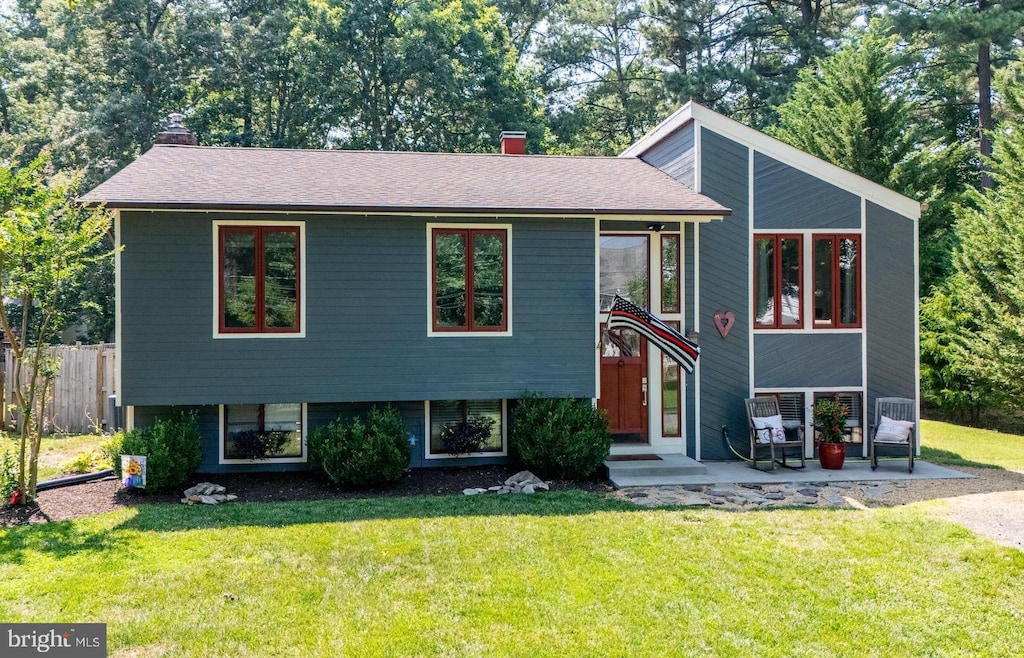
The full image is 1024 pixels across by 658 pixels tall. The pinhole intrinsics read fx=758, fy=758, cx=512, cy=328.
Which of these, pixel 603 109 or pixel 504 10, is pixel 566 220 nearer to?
pixel 603 109

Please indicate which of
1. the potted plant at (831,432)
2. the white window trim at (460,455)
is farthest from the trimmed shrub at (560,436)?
the potted plant at (831,432)

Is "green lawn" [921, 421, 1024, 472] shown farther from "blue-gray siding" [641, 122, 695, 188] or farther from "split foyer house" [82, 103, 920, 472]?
"blue-gray siding" [641, 122, 695, 188]

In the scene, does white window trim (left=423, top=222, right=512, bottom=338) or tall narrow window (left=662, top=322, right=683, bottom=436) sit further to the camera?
tall narrow window (left=662, top=322, right=683, bottom=436)


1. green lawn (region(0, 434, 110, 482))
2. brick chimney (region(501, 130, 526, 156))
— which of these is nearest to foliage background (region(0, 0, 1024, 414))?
green lawn (region(0, 434, 110, 482))

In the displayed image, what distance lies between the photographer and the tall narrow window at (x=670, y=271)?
1127 cm

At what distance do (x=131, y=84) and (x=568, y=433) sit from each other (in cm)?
1933

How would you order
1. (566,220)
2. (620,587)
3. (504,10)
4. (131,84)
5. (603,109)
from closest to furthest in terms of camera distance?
1. (620,587)
2. (566,220)
3. (131,84)
4. (603,109)
5. (504,10)

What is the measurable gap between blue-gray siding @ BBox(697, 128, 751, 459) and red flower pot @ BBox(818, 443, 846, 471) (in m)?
1.20

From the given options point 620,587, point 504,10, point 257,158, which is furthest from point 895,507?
point 504,10

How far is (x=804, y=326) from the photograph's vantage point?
1145 cm

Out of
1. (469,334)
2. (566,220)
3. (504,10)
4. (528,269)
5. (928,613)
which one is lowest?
(928,613)

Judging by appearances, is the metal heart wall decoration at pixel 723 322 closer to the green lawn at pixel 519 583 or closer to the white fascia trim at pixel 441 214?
the white fascia trim at pixel 441 214

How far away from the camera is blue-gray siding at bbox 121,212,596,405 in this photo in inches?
371

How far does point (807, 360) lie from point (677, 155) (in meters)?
3.82
